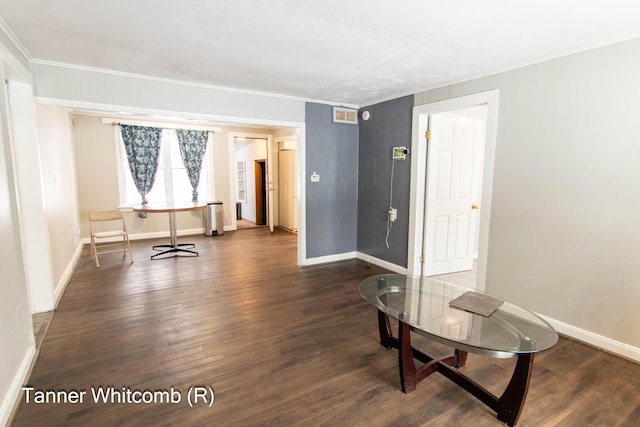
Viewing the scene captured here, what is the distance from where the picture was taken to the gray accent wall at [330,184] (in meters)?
4.59

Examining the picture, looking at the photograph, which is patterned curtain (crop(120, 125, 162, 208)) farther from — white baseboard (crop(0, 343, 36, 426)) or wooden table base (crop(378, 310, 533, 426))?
wooden table base (crop(378, 310, 533, 426))

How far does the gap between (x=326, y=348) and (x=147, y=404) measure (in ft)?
4.11

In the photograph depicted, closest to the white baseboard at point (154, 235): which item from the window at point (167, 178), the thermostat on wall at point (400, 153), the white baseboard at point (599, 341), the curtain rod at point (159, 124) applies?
the window at point (167, 178)

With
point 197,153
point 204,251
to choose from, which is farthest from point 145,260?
point 197,153

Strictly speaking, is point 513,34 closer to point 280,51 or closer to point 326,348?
point 280,51

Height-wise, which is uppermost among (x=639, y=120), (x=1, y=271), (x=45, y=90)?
(x=45, y=90)

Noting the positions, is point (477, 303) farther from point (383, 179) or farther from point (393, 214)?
point (383, 179)

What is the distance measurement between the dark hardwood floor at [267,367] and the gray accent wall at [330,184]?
120 cm

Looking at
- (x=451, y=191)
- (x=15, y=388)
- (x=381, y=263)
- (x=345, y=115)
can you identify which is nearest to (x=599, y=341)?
(x=451, y=191)

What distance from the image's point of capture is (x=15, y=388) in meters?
1.94

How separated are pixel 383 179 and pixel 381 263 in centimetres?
122

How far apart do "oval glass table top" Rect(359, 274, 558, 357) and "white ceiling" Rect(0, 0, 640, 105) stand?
1.89 metres

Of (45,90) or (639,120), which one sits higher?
(45,90)

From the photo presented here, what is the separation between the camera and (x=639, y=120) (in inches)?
90.0
